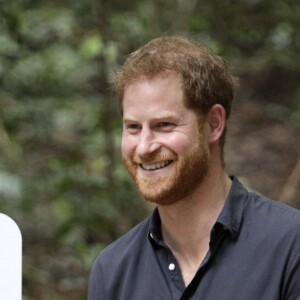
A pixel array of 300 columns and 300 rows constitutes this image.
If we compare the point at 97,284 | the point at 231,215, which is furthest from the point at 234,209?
the point at 97,284

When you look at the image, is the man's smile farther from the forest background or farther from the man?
the forest background

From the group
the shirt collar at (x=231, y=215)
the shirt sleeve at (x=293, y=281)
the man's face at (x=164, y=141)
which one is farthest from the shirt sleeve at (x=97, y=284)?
the shirt sleeve at (x=293, y=281)

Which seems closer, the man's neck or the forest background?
the man's neck

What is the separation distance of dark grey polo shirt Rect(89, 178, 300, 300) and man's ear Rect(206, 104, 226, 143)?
6.5 inches

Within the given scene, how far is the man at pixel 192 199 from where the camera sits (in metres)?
2.63

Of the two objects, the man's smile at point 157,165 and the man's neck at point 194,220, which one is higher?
the man's smile at point 157,165

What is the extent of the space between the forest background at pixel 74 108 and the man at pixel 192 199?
145 cm

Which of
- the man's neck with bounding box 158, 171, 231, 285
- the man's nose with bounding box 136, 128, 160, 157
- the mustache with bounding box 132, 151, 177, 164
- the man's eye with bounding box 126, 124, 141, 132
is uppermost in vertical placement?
the man's eye with bounding box 126, 124, 141, 132

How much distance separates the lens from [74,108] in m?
4.63

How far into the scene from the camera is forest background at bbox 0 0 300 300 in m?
4.49

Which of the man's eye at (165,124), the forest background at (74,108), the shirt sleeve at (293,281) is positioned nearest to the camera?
the shirt sleeve at (293,281)

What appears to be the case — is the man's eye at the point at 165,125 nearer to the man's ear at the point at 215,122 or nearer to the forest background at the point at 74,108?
the man's ear at the point at 215,122

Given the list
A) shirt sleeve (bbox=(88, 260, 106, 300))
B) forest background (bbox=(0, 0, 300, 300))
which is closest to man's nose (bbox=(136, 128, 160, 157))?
shirt sleeve (bbox=(88, 260, 106, 300))

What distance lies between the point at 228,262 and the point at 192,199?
0.21 metres
